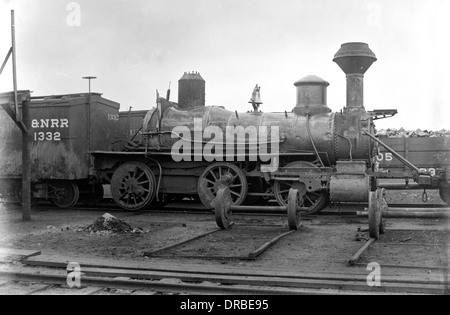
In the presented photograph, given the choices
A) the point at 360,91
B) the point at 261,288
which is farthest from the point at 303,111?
the point at 261,288

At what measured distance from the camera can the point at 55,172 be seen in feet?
37.7

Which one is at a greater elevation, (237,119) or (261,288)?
(237,119)

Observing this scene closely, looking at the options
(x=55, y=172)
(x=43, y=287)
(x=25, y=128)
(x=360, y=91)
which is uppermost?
(x=360, y=91)

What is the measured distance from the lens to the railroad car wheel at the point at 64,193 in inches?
465

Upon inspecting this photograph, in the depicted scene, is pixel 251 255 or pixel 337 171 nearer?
pixel 251 255

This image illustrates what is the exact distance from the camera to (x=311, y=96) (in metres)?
11.2

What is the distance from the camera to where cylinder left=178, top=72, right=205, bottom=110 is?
11727 millimetres

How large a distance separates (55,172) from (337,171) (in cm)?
608

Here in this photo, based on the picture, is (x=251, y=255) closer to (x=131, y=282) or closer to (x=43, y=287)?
(x=131, y=282)
